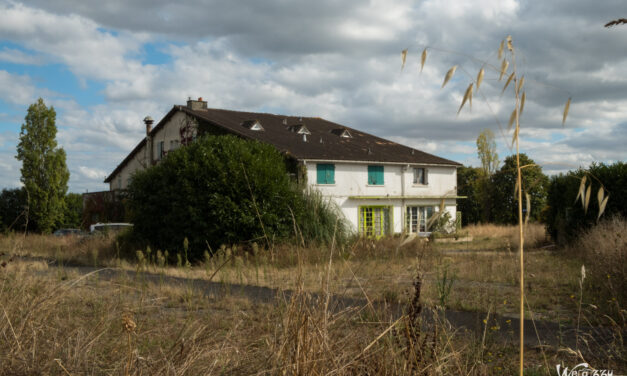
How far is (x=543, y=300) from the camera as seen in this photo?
8.62m

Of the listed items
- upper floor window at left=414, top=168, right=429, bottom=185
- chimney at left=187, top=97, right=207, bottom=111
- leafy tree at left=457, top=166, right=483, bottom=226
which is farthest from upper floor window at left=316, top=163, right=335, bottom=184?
leafy tree at left=457, top=166, right=483, bottom=226

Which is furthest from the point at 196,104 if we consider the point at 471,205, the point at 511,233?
the point at 471,205

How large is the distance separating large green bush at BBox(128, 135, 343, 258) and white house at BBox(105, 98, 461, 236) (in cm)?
828

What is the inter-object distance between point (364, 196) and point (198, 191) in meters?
14.9

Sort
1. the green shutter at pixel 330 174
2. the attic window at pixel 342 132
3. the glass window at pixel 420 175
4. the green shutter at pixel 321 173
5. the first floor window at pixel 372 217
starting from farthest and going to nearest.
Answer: the attic window at pixel 342 132
the glass window at pixel 420 175
the first floor window at pixel 372 217
the green shutter at pixel 330 174
the green shutter at pixel 321 173

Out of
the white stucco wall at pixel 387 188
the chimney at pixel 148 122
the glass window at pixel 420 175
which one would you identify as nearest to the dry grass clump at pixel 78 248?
the white stucco wall at pixel 387 188

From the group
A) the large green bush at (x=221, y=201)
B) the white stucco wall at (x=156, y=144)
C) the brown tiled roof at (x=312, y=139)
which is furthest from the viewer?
the white stucco wall at (x=156, y=144)

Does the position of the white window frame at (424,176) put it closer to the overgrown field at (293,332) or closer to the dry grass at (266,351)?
the overgrown field at (293,332)

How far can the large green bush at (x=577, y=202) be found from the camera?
56.3 feet

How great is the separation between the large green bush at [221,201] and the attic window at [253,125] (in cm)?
1335

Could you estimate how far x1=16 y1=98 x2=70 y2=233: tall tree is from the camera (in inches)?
1276

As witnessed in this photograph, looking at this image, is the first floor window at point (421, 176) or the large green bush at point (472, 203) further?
the large green bush at point (472, 203)

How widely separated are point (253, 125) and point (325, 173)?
6119 millimetres

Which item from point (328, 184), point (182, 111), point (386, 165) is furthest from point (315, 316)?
point (182, 111)
